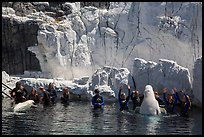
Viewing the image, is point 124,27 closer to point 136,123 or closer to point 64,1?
point 64,1

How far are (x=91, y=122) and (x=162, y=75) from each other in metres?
6.22

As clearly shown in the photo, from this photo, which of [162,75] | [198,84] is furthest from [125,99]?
[162,75]

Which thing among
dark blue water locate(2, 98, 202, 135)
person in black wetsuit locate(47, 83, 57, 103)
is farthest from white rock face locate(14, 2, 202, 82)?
dark blue water locate(2, 98, 202, 135)

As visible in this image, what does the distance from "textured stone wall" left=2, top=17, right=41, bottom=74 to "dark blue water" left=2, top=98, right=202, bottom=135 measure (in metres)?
10.2

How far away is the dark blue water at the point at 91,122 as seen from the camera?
473 inches

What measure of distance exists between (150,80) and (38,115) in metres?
6.12

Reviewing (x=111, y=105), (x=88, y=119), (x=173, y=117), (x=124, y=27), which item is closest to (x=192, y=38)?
(x=124, y=27)

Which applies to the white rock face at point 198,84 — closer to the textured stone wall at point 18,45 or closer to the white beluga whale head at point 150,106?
the white beluga whale head at point 150,106

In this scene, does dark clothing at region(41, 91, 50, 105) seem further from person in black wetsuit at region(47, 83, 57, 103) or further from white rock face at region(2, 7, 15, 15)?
white rock face at region(2, 7, 15, 15)

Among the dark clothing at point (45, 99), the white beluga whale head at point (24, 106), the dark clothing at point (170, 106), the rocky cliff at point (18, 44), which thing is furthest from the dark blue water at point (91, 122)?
the rocky cliff at point (18, 44)

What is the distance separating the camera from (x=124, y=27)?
24531mm

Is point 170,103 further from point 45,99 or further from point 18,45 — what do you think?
point 18,45

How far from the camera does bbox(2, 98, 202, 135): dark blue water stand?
39.4ft

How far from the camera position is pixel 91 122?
530 inches
